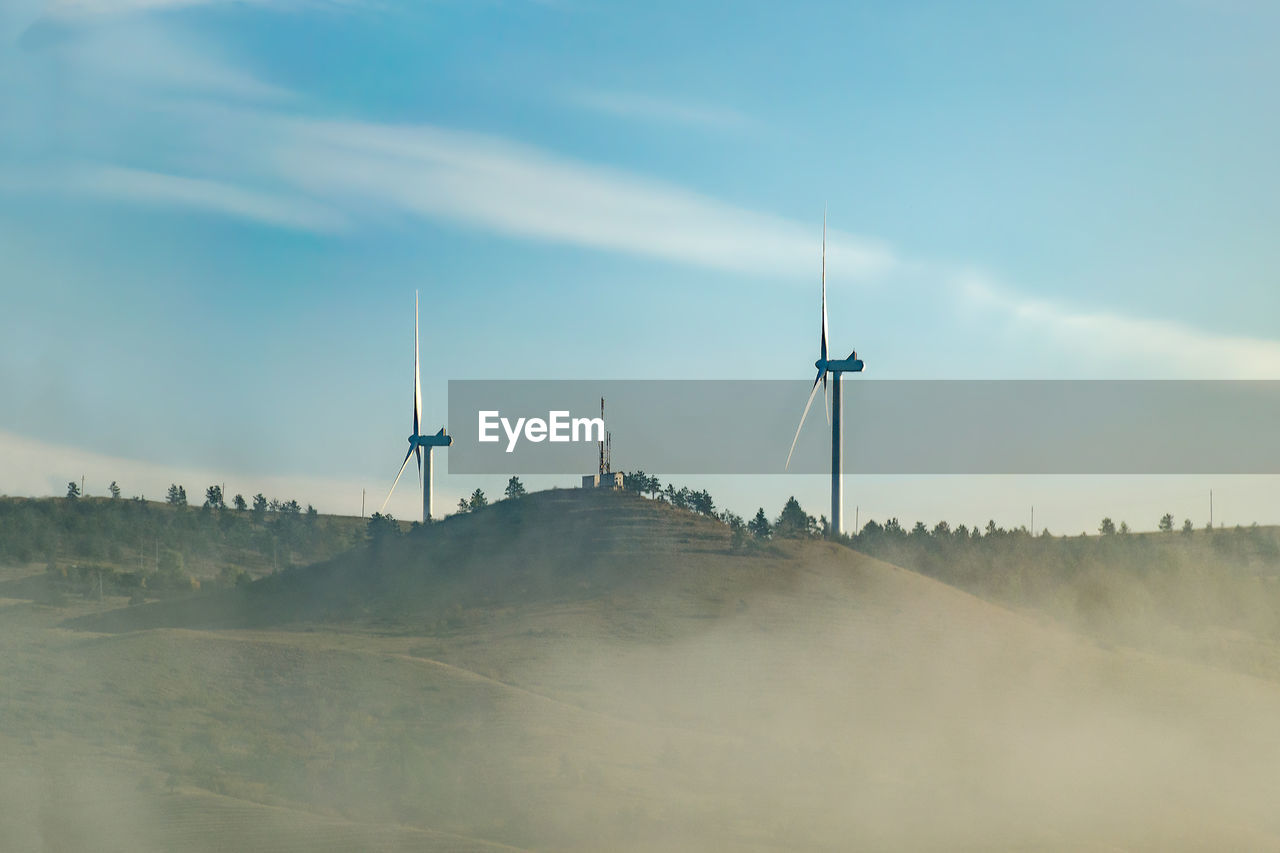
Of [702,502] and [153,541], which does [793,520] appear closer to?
Answer: [702,502]

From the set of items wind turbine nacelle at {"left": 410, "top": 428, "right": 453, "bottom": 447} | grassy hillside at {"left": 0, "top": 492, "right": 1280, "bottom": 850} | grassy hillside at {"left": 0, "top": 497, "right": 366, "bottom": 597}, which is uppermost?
wind turbine nacelle at {"left": 410, "top": 428, "right": 453, "bottom": 447}

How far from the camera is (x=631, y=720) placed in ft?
212

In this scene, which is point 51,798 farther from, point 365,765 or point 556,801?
point 556,801

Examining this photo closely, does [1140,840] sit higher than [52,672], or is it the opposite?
[52,672]

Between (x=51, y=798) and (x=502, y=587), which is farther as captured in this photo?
(x=502, y=587)

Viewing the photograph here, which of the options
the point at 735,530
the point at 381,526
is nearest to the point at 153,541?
the point at 381,526

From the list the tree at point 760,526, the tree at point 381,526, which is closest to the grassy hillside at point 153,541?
the tree at point 381,526

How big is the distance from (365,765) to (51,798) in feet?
41.2

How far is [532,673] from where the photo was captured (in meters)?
74.7

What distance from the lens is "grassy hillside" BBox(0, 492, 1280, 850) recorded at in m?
43.0

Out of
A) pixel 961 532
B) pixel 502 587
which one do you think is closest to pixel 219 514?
pixel 502 587

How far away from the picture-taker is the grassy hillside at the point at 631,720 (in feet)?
141

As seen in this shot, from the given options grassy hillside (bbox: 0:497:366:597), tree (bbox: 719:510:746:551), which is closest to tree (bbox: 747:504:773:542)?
tree (bbox: 719:510:746:551)

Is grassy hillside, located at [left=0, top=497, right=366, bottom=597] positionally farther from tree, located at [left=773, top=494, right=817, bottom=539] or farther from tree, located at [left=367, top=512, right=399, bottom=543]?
tree, located at [left=773, top=494, right=817, bottom=539]
